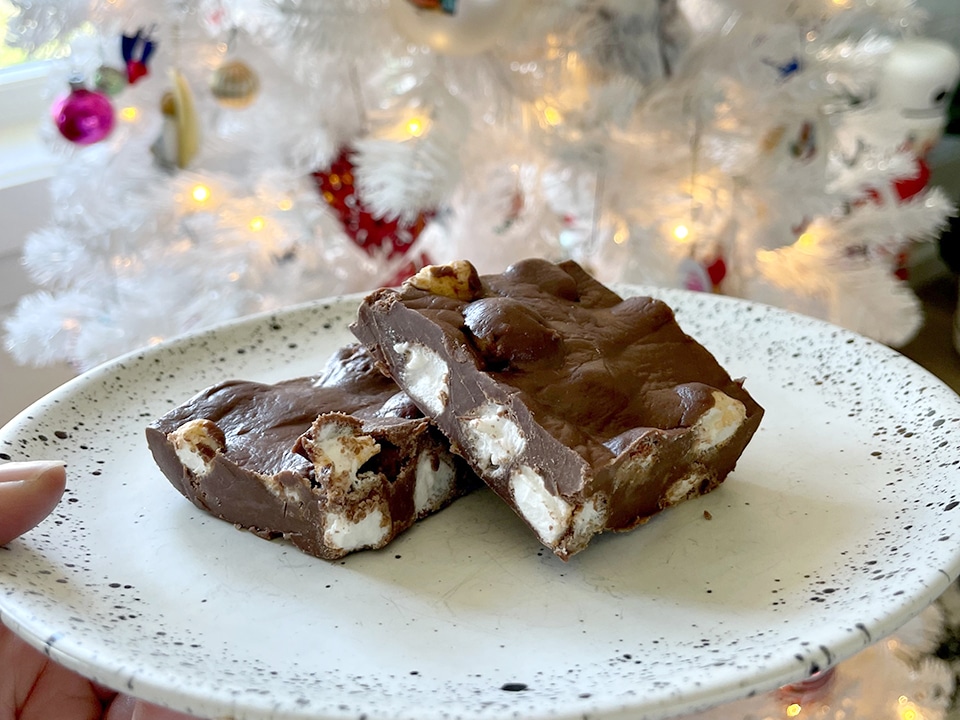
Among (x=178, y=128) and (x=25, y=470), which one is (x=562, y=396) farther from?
(x=178, y=128)

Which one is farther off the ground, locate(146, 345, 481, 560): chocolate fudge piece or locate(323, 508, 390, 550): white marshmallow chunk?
locate(146, 345, 481, 560): chocolate fudge piece

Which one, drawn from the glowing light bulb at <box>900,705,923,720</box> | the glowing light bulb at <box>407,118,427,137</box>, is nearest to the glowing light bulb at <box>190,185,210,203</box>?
the glowing light bulb at <box>407,118,427,137</box>

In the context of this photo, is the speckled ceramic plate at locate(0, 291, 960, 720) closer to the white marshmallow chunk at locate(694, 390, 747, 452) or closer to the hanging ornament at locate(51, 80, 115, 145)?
the white marshmallow chunk at locate(694, 390, 747, 452)

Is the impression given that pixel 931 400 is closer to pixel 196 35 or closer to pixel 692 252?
pixel 692 252

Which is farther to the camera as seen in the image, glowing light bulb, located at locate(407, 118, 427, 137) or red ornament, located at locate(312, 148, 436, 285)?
red ornament, located at locate(312, 148, 436, 285)

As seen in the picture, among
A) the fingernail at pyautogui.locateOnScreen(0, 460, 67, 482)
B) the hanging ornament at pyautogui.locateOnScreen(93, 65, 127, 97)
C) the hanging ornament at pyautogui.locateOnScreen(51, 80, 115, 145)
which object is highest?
the hanging ornament at pyautogui.locateOnScreen(93, 65, 127, 97)

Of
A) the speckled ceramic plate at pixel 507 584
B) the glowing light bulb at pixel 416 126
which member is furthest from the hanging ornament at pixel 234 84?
the speckled ceramic plate at pixel 507 584
